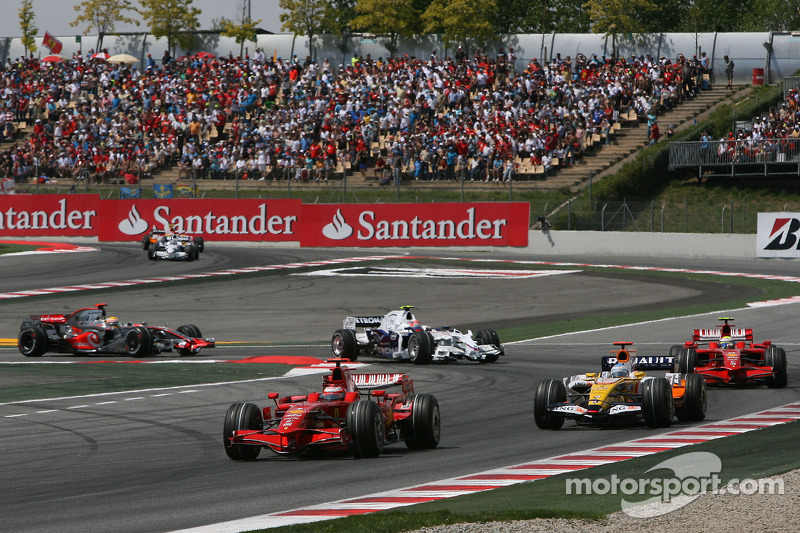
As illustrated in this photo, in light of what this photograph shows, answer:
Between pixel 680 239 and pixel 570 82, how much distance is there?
432 inches

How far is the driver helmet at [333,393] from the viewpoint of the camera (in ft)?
41.9

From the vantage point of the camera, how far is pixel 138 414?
51.7ft

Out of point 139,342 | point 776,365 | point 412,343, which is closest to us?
point 776,365

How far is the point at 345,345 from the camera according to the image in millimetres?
21375

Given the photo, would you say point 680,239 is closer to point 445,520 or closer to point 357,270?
point 357,270

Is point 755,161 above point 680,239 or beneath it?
above

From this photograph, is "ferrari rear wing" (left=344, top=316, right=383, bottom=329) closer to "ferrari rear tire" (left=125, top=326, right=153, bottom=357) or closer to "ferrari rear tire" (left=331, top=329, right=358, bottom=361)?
"ferrari rear tire" (left=331, top=329, right=358, bottom=361)

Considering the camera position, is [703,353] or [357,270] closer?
[703,353]

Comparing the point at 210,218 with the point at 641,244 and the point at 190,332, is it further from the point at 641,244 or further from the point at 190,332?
the point at 190,332

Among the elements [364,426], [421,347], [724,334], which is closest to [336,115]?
[421,347]

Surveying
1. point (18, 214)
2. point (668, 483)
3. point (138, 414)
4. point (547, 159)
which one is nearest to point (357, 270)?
point (547, 159)

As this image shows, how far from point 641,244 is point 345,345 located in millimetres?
23801

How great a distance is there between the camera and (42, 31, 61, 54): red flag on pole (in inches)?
2727

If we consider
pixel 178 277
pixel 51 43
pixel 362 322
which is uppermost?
pixel 51 43
